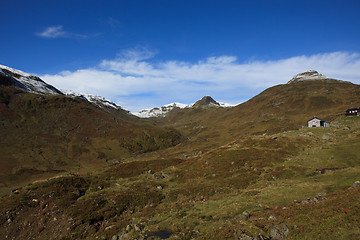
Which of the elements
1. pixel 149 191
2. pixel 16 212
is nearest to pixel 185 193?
pixel 149 191

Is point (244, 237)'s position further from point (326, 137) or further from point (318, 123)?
point (318, 123)

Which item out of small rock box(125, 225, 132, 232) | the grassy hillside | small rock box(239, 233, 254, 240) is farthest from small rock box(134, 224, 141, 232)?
Answer: the grassy hillside

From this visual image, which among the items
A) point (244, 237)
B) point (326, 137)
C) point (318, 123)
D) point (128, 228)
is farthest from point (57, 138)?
point (318, 123)

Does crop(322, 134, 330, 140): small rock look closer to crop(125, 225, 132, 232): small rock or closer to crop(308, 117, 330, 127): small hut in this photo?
crop(308, 117, 330, 127): small hut

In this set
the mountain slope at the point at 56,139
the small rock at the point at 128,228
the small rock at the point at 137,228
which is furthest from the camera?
the mountain slope at the point at 56,139

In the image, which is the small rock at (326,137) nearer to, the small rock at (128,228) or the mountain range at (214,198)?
the mountain range at (214,198)

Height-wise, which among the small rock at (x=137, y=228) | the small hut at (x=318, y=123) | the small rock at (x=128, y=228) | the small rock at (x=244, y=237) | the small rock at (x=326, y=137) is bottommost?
the small rock at (x=128, y=228)

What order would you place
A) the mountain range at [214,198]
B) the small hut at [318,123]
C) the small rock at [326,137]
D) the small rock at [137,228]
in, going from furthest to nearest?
the small hut at [318,123], the small rock at [326,137], the small rock at [137,228], the mountain range at [214,198]

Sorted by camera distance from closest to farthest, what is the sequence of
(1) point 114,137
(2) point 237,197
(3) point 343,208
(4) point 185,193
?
(3) point 343,208
(2) point 237,197
(4) point 185,193
(1) point 114,137

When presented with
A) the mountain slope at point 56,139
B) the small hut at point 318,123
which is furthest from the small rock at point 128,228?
the small hut at point 318,123

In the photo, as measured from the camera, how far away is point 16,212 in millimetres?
28844

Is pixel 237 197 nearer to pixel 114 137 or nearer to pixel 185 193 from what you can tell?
pixel 185 193

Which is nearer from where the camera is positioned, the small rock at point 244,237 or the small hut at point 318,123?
the small rock at point 244,237

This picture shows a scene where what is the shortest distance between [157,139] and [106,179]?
128 meters
